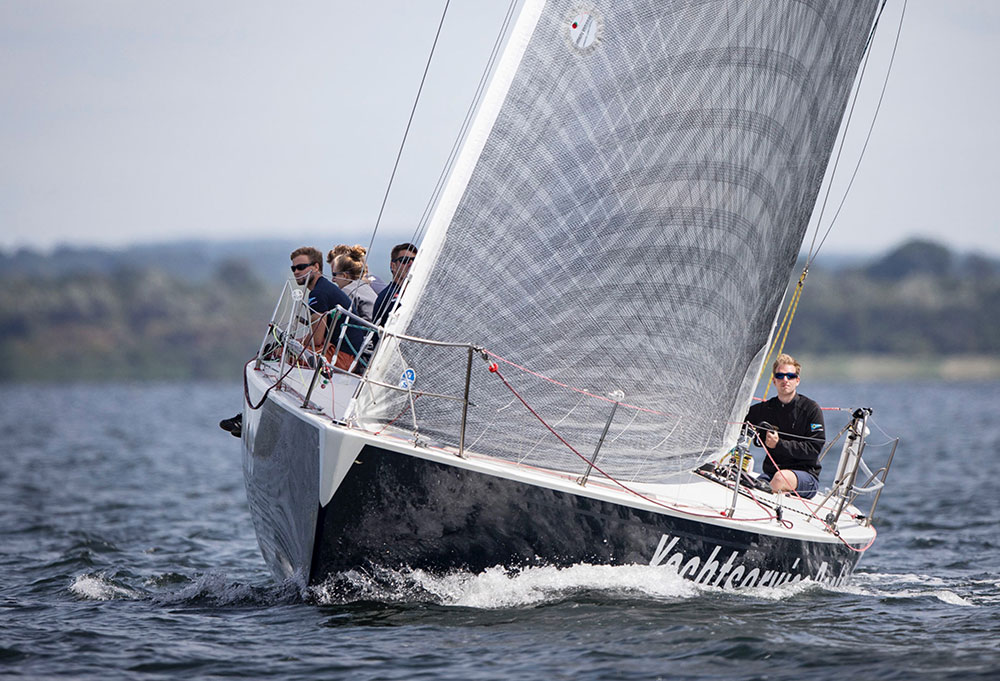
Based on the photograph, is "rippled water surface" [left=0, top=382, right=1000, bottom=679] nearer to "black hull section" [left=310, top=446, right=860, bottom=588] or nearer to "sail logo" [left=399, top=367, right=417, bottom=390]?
"black hull section" [left=310, top=446, right=860, bottom=588]

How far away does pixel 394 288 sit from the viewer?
26.0 feet

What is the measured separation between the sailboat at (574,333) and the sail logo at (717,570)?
0.02m

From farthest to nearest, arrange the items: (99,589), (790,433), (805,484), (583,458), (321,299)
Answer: (790,433)
(805,484)
(99,589)
(321,299)
(583,458)

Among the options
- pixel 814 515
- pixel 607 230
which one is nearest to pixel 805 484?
pixel 814 515

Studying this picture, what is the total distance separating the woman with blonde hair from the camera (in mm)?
8789

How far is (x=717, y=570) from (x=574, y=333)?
1.71 metres

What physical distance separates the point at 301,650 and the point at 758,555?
2931 mm

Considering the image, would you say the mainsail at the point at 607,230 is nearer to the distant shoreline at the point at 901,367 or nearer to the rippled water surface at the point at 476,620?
the rippled water surface at the point at 476,620

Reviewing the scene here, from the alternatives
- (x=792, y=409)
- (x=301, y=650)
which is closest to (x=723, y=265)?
(x=792, y=409)

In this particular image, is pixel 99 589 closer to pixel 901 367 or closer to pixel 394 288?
pixel 394 288

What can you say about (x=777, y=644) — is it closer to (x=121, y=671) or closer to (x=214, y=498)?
(x=121, y=671)

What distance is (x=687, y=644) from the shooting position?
258 inches

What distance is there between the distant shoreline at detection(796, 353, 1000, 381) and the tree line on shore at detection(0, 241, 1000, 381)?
847mm

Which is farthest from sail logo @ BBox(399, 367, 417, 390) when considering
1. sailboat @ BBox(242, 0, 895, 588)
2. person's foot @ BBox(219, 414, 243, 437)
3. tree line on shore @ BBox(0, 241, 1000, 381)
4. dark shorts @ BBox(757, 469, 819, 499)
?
tree line on shore @ BBox(0, 241, 1000, 381)
